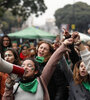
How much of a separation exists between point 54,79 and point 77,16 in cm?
6246

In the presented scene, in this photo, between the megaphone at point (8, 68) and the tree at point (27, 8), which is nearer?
the megaphone at point (8, 68)

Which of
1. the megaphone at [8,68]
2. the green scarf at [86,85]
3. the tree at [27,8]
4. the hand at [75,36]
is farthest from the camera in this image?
the tree at [27,8]

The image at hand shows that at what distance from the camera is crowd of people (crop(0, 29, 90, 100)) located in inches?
107

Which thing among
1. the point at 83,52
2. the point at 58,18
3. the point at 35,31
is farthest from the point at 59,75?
the point at 58,18

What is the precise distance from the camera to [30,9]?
30.1m

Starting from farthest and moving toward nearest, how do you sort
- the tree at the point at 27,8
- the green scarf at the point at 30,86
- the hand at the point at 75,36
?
the tree at the point at 27,8
the hand at the point at 75,36
the green scarf at the point at 30,86

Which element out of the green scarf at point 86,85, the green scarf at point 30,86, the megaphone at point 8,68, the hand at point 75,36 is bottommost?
the green scarf at point 86,85

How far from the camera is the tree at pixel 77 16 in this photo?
61.1m

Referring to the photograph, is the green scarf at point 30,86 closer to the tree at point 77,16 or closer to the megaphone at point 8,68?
the megaphone at point 8,68

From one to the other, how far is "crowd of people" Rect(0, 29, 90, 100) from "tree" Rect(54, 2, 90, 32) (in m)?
52.9

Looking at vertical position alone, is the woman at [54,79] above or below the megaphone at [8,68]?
below

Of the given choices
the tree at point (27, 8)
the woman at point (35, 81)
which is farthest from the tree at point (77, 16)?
the woman at point (35, 81)

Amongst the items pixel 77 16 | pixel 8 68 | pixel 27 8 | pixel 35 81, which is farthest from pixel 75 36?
pixel 77 16

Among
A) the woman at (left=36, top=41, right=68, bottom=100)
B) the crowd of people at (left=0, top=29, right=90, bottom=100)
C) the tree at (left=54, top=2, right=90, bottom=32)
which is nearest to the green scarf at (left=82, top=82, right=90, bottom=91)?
the crowd of people at (left=0, top=29, right=90, bottom=100)
